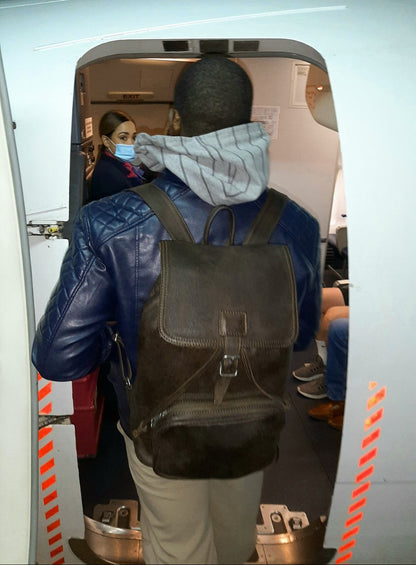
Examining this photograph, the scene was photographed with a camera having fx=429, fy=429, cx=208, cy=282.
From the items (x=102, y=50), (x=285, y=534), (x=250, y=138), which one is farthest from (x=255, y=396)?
(x=102, y=50)

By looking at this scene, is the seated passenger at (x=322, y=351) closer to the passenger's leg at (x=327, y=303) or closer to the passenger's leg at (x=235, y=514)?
the passenger's leg at (x=327, y=303)

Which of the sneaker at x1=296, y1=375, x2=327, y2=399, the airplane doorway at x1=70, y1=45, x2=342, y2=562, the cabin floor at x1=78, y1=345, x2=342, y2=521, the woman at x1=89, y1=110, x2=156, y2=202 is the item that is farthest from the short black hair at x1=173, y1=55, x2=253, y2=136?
the sneaker at x1=296, y1=375, x2=327, y2=399

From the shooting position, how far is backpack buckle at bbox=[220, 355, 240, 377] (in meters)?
0.98

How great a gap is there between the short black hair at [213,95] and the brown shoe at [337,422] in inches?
75.1

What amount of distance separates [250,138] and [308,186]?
2.84 m

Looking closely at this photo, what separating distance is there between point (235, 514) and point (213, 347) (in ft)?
2.23

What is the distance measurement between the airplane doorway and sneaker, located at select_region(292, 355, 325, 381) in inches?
2.6

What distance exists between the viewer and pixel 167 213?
40.3 inches

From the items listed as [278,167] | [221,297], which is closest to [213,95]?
[221,297]

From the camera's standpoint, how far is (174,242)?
0.98m

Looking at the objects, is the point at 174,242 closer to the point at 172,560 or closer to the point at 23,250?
the point at 23,250

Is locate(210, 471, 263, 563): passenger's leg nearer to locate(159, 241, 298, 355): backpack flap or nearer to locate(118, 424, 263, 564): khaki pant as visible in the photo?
locate(118, 424, 263, 564): khaki pant

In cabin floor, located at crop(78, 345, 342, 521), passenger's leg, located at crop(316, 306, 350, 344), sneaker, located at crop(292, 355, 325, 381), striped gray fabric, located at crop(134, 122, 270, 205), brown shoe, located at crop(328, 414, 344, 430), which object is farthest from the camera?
sneaker, located at crop(292, 355, 325, 381)

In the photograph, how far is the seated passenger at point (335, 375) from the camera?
74.3 inches
